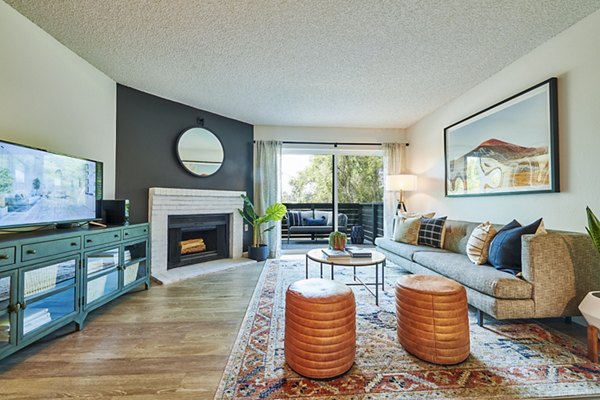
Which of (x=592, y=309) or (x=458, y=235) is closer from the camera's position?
(x=592, y=309)

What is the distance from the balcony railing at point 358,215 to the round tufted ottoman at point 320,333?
3.82m

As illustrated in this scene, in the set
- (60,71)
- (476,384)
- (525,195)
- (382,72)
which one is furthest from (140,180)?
(525,195)

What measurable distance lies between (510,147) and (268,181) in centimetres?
339

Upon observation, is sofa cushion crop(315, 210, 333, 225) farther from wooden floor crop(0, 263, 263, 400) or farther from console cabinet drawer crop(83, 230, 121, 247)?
console cabinet drawer crop(83, 230, 121, 247)

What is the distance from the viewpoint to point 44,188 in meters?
2.05

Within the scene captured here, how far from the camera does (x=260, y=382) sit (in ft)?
4.83

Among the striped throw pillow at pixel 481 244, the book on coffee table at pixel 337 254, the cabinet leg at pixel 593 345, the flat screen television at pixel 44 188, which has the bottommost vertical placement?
the cabinet leg at pixel 593 345

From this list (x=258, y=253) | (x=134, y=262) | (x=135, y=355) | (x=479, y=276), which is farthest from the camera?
(x=258, y=253)

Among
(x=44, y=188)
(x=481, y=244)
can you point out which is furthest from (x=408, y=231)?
(x=44, y=188)

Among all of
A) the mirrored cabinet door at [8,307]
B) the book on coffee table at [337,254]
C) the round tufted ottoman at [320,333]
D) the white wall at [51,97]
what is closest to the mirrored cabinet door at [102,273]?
the mirrored cabinet door at [8,307]

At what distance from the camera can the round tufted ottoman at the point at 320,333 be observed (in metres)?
1.49

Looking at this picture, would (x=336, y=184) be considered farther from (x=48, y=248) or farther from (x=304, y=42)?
(x=48, y=248)

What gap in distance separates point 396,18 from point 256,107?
2395mm

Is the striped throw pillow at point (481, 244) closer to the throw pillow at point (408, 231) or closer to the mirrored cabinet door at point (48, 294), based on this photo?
the throw pillow at point (408, 231)
